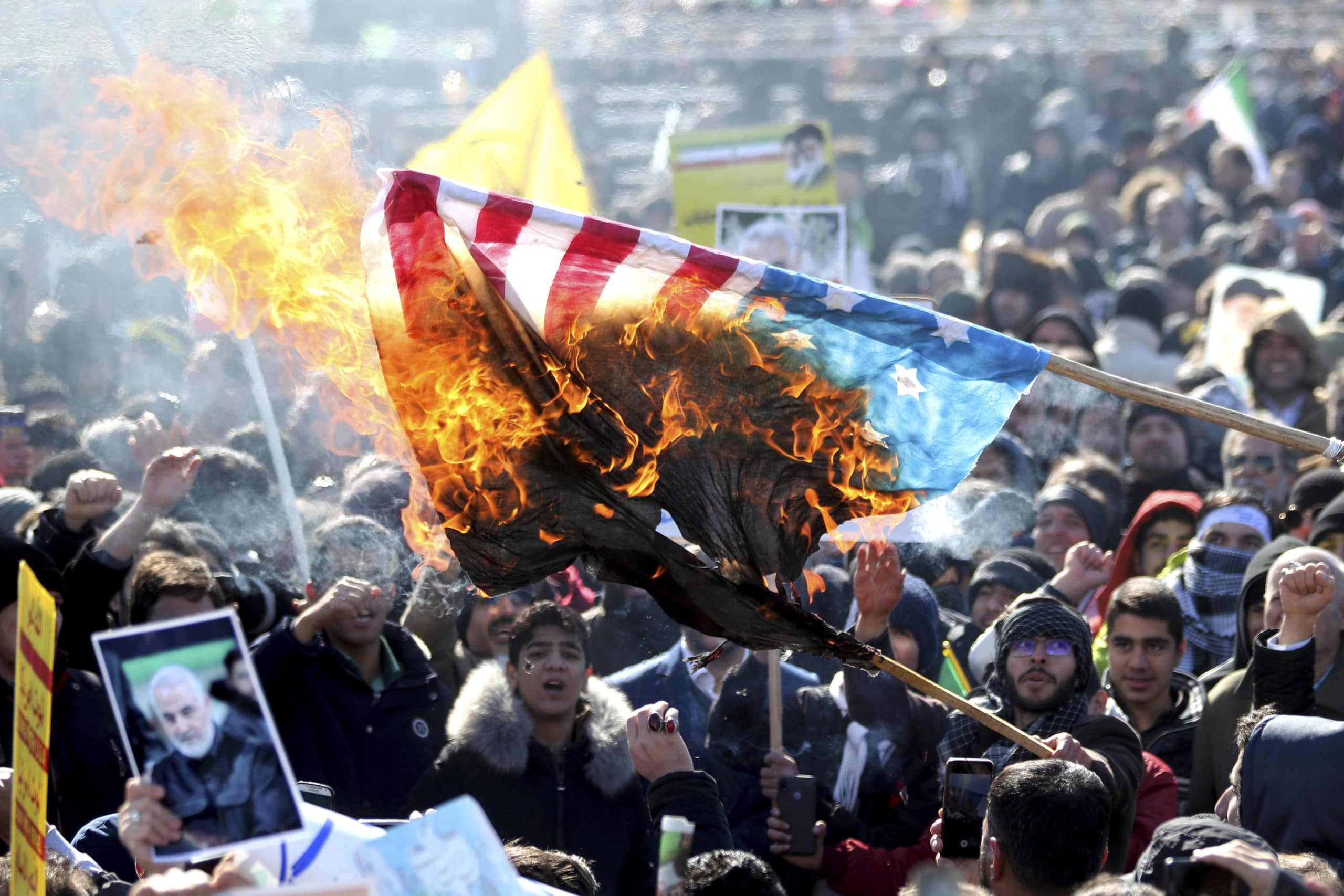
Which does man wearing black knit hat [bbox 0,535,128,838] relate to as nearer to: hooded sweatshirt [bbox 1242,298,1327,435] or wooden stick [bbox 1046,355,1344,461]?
wooden stick [bbox 1046,355,1344,461]

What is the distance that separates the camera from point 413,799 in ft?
15.3

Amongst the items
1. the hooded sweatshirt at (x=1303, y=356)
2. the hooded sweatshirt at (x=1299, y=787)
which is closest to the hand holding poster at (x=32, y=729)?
the hooded sweatshirt at (x=1299, y=787)

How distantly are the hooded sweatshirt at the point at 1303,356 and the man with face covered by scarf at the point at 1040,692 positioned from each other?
3455mm

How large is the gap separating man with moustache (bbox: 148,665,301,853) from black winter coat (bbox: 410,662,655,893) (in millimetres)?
1974

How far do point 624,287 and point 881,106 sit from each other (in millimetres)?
15546

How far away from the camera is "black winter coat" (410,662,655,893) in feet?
15.0

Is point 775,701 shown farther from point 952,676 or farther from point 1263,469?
point 1263,469

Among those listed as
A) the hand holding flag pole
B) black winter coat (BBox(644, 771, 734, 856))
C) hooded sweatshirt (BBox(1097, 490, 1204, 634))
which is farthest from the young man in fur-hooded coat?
hooded sweatshirt (BBox(1097, 490, 1204, 634))

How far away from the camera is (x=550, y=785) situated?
4684 millimetres

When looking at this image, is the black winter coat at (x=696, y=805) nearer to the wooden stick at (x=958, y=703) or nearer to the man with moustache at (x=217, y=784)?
the wooden stick at (x=958, y=703)

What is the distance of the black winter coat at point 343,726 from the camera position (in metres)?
4.83

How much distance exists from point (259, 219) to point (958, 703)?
244 cm

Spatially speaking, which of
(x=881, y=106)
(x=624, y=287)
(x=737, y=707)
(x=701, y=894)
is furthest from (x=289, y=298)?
(x=881, y=106)

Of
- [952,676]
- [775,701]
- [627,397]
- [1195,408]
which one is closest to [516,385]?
[627,397]
